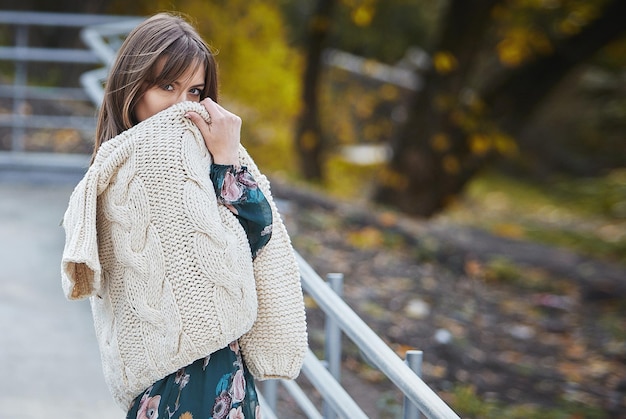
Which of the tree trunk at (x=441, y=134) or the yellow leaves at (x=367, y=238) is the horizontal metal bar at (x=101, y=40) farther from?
the tree trunk at (x=441, y=134)

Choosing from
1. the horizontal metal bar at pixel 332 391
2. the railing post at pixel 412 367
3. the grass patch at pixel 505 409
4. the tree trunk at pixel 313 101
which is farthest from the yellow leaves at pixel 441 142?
the railing post at pixel 412 367

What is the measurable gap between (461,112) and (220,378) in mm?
6353

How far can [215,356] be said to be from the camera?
198 centimetres

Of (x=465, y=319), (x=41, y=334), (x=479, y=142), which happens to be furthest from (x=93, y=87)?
(x=479, y=142)

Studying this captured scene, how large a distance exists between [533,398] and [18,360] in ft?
9.20

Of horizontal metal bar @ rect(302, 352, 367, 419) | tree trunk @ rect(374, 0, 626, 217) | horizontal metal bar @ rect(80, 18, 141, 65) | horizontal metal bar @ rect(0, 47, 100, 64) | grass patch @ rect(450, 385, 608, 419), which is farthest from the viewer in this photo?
tree trunk @ rect(374, 0, 626, 217)

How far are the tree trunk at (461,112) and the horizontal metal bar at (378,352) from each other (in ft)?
18.4

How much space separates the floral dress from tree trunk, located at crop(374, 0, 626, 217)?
6.02 metres

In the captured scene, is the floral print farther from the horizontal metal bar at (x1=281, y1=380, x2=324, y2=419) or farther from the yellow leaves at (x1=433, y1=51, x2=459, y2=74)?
the yellow leaves at (x1=433, y1=51, x2=459, y2=74)

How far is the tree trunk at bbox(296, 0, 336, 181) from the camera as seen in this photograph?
32.0 ft

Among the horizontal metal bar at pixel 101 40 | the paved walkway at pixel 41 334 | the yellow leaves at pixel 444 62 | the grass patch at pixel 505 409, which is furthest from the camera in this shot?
the yellow leaves at pixel 444 62

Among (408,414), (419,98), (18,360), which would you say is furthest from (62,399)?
(419,98)

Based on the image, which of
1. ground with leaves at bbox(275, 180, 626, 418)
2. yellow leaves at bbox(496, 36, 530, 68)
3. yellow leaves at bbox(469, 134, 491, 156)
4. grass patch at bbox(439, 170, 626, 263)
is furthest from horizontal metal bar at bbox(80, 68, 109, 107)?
grass patch at bbox(439, 170, 626, 263)

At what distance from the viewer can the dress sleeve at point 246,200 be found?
1.92 metres
